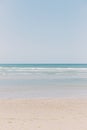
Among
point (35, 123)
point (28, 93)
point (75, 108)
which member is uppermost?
point (35, 123)

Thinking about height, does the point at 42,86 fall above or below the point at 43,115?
below

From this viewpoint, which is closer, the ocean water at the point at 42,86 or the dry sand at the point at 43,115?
the dry sand at the point at 43,115

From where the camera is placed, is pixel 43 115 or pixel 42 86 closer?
pixel 43 115

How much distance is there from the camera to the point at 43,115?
6895mm

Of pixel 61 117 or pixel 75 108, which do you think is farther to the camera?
pixel 75 108

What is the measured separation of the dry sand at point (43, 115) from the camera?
226 inches

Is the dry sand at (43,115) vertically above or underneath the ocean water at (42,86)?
above

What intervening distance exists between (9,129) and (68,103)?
384 cm

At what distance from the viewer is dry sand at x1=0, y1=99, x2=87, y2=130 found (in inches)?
226

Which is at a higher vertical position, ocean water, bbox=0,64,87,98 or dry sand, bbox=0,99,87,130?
dry sand, bbox=0,99,87,130

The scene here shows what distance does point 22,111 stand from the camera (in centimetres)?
743

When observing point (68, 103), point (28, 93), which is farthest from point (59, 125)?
point (28, 93)

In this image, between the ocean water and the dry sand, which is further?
the ocean water

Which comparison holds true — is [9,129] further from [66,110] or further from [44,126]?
[66,110]
